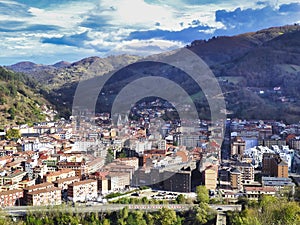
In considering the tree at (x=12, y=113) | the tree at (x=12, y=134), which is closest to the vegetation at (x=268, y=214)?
→ the tree at (x=12, y=134)

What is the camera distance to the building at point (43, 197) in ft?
23.1

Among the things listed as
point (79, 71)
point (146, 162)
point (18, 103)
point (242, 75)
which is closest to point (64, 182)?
point (146, 162)

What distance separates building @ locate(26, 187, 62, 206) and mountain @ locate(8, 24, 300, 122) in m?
Answer: 9.75

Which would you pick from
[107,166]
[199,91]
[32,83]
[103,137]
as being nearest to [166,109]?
[199,91]

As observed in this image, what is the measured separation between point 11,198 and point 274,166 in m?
5.27

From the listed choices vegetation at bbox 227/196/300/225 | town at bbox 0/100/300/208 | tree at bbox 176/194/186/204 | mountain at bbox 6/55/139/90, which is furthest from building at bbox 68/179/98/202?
mountain at bbox 6/55/139/90

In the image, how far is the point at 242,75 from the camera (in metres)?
23.3

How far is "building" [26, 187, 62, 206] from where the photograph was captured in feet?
23.1

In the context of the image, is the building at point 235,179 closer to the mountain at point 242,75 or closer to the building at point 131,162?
the building at point 131,162

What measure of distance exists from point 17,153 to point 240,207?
5985mm

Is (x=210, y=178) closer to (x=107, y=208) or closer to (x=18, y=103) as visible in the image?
(x=107, y=208)

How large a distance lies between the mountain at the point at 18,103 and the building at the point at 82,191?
23.0 ft

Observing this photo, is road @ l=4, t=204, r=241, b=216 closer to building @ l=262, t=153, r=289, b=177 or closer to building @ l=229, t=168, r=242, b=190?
building @ l=229, t=168, r=242, b=190

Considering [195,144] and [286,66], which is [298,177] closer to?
[195,144]
